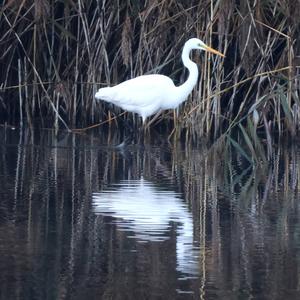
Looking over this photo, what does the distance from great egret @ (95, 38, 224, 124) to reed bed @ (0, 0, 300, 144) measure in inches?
6.6

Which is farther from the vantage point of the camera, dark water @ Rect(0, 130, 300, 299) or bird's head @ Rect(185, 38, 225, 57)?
bird's head @ Rect(185, 38, 225, 57)

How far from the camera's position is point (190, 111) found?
1096 centimetres

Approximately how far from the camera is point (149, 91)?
36.2 ft

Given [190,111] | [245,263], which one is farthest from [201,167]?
[245,263]

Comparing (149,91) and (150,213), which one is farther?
(149,91)

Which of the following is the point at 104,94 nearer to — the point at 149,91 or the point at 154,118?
the point at 149,91

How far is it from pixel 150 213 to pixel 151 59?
4741 millimetres

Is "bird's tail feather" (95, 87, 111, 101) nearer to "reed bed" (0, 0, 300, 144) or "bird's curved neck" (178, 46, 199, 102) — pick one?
"reed bed" (0, 0, 300, 144)

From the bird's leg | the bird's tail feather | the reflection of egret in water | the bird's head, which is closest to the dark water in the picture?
the reflection of egret in water

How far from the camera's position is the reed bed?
1065cm

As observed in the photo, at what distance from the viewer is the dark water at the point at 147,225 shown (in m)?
5.13

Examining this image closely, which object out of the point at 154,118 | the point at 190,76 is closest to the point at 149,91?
the point at 190,76

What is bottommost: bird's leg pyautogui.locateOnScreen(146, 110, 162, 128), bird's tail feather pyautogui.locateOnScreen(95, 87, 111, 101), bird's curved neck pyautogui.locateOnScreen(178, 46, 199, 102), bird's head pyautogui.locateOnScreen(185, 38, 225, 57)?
bird's leg pyautogui.locateOnScreen(146, 110, 162, 128)

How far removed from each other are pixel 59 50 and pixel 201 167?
10.5 ft
